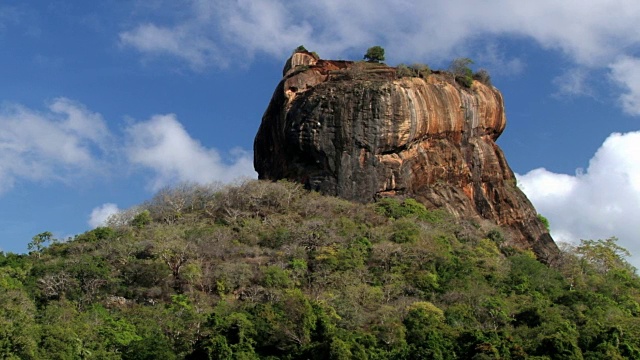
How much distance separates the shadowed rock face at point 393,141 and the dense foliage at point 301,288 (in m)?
2.07

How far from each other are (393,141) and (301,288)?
48.3 feet

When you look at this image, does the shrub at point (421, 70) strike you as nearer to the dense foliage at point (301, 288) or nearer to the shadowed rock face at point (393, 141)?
the shadowed rock face at point (393, 141)

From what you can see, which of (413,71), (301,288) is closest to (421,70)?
(413,71)

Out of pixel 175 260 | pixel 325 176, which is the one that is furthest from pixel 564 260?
pixel 175 260

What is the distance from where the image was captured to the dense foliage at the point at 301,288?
36438mm

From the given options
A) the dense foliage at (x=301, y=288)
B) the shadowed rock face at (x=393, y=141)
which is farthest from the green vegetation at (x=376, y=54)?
the dense foliage at (x=301, y=288)

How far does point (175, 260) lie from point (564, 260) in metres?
23.9

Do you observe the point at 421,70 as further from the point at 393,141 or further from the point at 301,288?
the point at 301,288

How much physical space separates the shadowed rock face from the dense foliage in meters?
2.07

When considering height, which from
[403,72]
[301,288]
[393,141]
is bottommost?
[301,288]

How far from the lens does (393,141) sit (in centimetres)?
5781

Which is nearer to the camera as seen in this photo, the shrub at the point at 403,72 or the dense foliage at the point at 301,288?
the dense foliage at the point at 301,288

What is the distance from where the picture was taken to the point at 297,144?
58500 millimetres

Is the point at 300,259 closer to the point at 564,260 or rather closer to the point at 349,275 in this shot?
the point at 349,275
